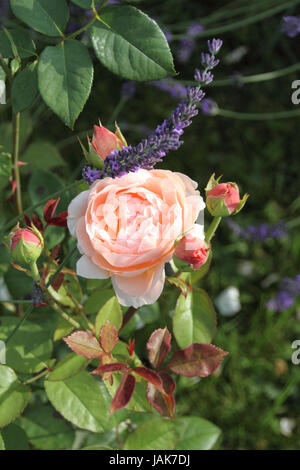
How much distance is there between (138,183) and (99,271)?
11 centimetres

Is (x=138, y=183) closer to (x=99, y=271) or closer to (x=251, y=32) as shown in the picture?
(x=99, y=271)

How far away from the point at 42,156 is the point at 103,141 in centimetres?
51

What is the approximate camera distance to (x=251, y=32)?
167 centimetres

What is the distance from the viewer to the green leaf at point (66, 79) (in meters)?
0.59

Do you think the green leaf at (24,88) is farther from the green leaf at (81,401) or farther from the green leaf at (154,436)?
the green leaf at (154,436)

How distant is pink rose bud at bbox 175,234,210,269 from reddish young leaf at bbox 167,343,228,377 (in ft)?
0.53

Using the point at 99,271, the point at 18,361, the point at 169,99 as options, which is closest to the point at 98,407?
the point at 18,361

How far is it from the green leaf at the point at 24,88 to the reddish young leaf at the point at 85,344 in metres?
0.31

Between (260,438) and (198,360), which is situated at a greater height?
(198,360)

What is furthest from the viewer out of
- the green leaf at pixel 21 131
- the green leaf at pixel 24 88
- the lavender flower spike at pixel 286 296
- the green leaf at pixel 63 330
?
the lavender flower spike at pixel 286 296

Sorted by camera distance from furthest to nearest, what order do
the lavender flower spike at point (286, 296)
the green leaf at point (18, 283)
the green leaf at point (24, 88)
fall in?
the lavender flower spike at point (286, 296) < the green leaf at point (18, 283) < the green leaf at point (24, 88)

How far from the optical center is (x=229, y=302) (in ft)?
4.52

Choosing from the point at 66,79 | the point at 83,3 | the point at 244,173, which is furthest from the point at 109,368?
the point at 244,173

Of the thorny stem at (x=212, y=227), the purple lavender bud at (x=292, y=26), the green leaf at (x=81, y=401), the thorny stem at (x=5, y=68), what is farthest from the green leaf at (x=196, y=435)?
the purple lavender bud at (x=292, y=26)
